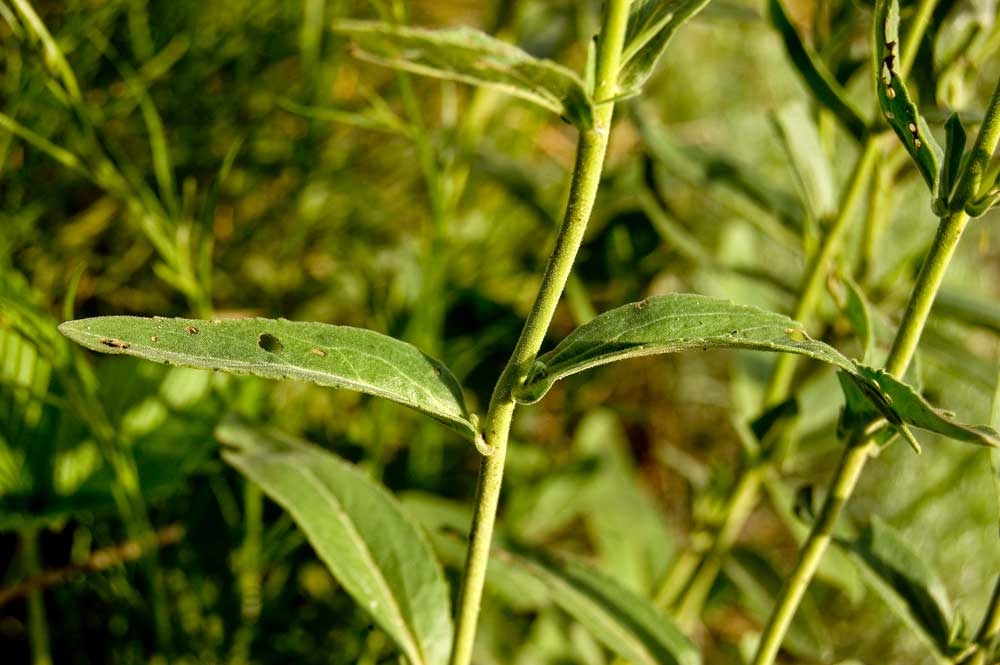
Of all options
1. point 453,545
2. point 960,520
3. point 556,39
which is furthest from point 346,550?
point 960,520

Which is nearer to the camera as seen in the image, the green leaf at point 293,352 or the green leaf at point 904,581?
the green leaf at point 293,352

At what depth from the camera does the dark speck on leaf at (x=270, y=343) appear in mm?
453

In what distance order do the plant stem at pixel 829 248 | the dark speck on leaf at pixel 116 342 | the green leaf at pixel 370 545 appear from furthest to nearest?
the plant stem at pixel 829 248 → the green leaf at pixel 370 545 → the dark speck on leaf at pixel 116 342

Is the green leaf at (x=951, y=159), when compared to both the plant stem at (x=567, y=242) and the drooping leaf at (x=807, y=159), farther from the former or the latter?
the drooping leaf at (x=807, y=159)

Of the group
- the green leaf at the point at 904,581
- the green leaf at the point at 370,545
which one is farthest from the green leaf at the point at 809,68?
the green leaf at the point at 370,545

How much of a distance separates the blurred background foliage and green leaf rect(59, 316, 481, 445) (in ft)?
0.86

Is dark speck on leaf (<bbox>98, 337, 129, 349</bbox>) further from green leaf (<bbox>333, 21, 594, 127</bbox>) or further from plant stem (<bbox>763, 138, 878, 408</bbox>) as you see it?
plant stem (<bbox>763, 138, 878, 408</bbox>)

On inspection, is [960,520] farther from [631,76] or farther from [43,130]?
[43,130]

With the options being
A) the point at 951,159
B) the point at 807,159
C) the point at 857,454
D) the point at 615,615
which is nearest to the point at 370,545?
the point at 615,615

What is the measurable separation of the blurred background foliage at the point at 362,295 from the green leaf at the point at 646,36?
298mm

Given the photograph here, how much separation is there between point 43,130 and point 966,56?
2.94 ft

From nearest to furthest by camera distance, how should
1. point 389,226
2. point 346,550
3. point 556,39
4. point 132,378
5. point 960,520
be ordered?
point 346,550, point 132,378, point 556,39, point 960,520, point 389,226

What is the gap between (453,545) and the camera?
32.5 inches

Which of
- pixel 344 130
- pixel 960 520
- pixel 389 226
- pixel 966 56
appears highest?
pixel 344 130
